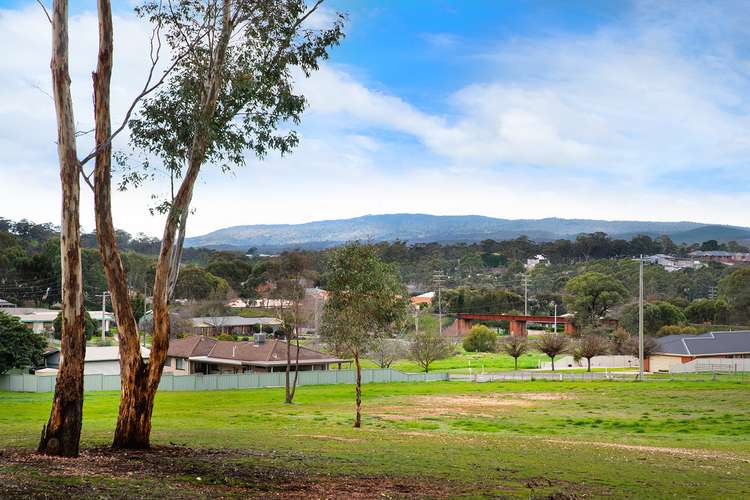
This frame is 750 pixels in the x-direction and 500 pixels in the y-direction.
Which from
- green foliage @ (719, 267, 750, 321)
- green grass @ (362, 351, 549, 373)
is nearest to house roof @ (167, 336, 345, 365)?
green grass @ (362, 351, 549, 373)

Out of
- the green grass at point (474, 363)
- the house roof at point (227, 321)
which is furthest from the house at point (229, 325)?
the green grass at point (474, 363)

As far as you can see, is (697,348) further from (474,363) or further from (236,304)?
(236,304)

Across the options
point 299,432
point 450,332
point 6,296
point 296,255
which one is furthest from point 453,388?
point 6,296

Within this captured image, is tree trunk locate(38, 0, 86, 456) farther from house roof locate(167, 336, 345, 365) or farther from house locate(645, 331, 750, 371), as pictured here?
house locate(645, 331, 750, 371)

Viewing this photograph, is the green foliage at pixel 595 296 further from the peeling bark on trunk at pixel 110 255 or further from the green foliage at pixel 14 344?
the peeling bark on trunk at pixel 110 255

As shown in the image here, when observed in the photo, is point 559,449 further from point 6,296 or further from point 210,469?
point 6,296

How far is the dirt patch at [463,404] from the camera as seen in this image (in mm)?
39281

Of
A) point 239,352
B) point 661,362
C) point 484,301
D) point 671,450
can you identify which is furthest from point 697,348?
point 671,450

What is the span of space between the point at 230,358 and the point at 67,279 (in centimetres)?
5020

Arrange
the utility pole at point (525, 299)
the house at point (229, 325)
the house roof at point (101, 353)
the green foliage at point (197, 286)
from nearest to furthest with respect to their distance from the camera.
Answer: the house roof at point (101, 353) < the house at point (229, 325) < the green foliage at point (197, 286) < the utility pole at point (525, 299)

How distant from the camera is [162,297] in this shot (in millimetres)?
19953

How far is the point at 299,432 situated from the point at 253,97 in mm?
12062

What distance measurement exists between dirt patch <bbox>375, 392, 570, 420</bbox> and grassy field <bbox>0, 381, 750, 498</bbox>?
12 centimetres

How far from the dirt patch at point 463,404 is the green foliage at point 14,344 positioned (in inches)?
1096
